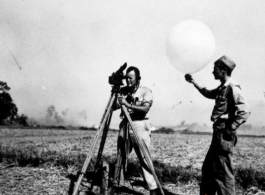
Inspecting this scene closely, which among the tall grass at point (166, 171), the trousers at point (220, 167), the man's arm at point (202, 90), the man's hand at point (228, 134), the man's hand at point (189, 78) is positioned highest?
the man's hand at point (189, 78)

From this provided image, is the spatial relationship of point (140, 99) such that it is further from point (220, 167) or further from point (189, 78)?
point (220, 167)

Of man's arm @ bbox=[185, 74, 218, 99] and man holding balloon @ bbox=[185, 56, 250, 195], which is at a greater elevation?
man's arm @ bbox=[185, 74, 218, 99]

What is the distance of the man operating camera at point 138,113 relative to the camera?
4.14 meters

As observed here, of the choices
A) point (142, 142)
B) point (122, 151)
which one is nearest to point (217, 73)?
point (142, 142)

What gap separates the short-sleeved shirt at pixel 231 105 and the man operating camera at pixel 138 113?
1.21m

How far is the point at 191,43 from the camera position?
3645 millimetres

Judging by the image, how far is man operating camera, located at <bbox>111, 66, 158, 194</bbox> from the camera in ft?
13.6

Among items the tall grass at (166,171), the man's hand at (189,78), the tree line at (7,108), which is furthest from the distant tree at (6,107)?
the man's hand at (189,78)

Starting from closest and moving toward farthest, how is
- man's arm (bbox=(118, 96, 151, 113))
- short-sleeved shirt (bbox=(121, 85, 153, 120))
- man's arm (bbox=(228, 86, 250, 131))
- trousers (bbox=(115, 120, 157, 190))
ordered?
man's arm (bbox=(228, 86, 250, 131))
man's arm (bbox=(118, 96, 151, 113))
trousers (bbox=(115, 120, 157, 190))
short-sleeved shirt (bbox=(121, 85, 153, 120))

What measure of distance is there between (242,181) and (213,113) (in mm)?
2447

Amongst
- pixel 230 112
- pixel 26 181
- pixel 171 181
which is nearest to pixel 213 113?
pixel 230 112

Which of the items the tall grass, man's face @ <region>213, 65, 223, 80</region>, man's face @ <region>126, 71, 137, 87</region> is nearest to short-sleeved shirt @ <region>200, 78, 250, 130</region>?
man's face @ <region>213, 65, 223, 80</region>

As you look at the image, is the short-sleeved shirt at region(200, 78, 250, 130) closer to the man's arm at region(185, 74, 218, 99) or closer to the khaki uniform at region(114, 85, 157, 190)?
the man's arm at region(185, 74, 218, 99)

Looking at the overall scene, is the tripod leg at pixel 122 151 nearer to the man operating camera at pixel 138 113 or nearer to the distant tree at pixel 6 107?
the man operating camera at pixel 138 113
